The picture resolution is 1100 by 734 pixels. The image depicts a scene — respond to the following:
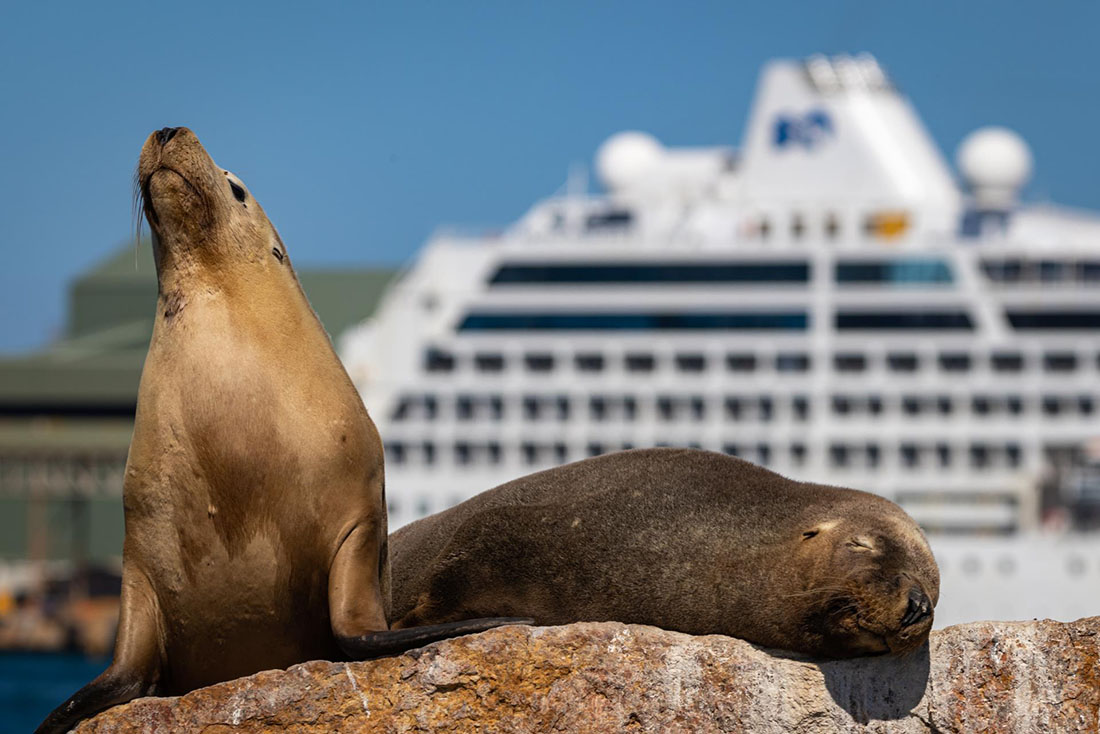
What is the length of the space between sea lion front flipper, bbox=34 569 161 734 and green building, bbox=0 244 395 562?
2337 inches

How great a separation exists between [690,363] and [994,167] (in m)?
9.53

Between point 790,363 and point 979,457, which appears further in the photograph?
point 790,363

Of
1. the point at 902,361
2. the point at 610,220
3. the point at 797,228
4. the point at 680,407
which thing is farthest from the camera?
the point at 610,220

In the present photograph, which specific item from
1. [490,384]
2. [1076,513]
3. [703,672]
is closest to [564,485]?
[703,672]

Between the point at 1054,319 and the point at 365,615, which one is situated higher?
the point at 1054,319

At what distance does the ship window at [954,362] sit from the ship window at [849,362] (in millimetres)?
1947

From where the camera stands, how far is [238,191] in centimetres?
504

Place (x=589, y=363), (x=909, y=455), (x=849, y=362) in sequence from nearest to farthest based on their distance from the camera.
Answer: (x=909, y=455)
(x=849, y=362)
(x=589, y=363)

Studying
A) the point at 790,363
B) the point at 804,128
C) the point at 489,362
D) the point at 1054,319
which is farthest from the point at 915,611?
the point at 804,128

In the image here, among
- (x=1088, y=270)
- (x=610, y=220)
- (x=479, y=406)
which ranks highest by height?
(x=610, y=220)

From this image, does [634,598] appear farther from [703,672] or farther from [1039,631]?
[1039,631]

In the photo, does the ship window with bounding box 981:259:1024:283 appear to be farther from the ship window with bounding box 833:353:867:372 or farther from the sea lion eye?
the sea lion eye

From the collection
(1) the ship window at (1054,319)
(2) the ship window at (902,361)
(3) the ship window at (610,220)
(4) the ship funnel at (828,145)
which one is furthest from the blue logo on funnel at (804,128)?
(1) the ship window at (1054,319)

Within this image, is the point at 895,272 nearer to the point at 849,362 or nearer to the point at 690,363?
the point at 849,362
